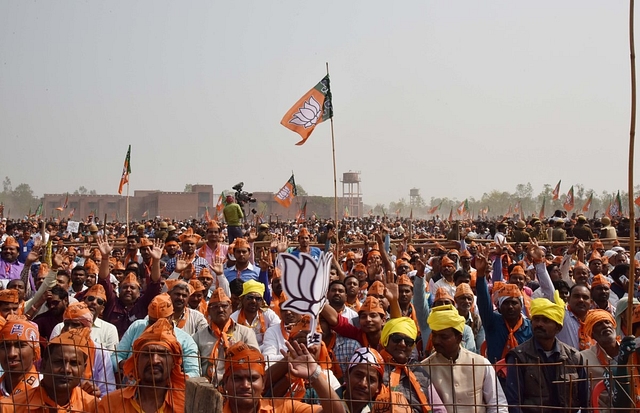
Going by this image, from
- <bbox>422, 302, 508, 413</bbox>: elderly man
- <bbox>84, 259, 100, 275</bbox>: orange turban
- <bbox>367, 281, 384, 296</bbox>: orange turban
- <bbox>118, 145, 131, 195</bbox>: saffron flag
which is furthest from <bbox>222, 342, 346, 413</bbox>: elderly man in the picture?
<bbox>118, 145, 131, 195</bbox>: saffron flag

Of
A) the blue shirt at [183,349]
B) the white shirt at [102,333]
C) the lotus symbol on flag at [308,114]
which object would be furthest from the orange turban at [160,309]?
the lotus symbol on flag at [308,114]

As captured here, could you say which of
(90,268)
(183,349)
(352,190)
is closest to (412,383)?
(183,349)

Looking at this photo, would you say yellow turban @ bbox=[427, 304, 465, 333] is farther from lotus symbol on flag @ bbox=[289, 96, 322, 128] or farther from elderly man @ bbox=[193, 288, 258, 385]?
lotus symbol on flag @ bbox=[289, 96, 322, 128]

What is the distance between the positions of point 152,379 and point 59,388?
530 mm

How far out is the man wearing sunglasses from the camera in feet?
Answer: 19.2

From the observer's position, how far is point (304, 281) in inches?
147

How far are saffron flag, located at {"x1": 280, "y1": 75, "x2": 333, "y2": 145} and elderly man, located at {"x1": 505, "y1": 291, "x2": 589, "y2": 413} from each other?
847cm

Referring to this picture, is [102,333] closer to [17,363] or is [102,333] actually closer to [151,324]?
[151,324]

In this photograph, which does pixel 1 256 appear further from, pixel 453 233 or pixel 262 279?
pixel 453 233

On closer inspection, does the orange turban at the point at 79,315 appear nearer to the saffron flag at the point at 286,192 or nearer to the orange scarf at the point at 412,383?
the orange scarf at the point at 412,383

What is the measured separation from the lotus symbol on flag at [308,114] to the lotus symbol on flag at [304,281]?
30.6 feet

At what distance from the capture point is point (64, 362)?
382 cm

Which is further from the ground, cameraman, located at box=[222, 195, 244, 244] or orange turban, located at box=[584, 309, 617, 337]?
cameraman, located at box=[222, 195, 244, 244]

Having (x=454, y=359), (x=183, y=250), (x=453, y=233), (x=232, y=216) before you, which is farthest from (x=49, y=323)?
(x=453, y=233)
